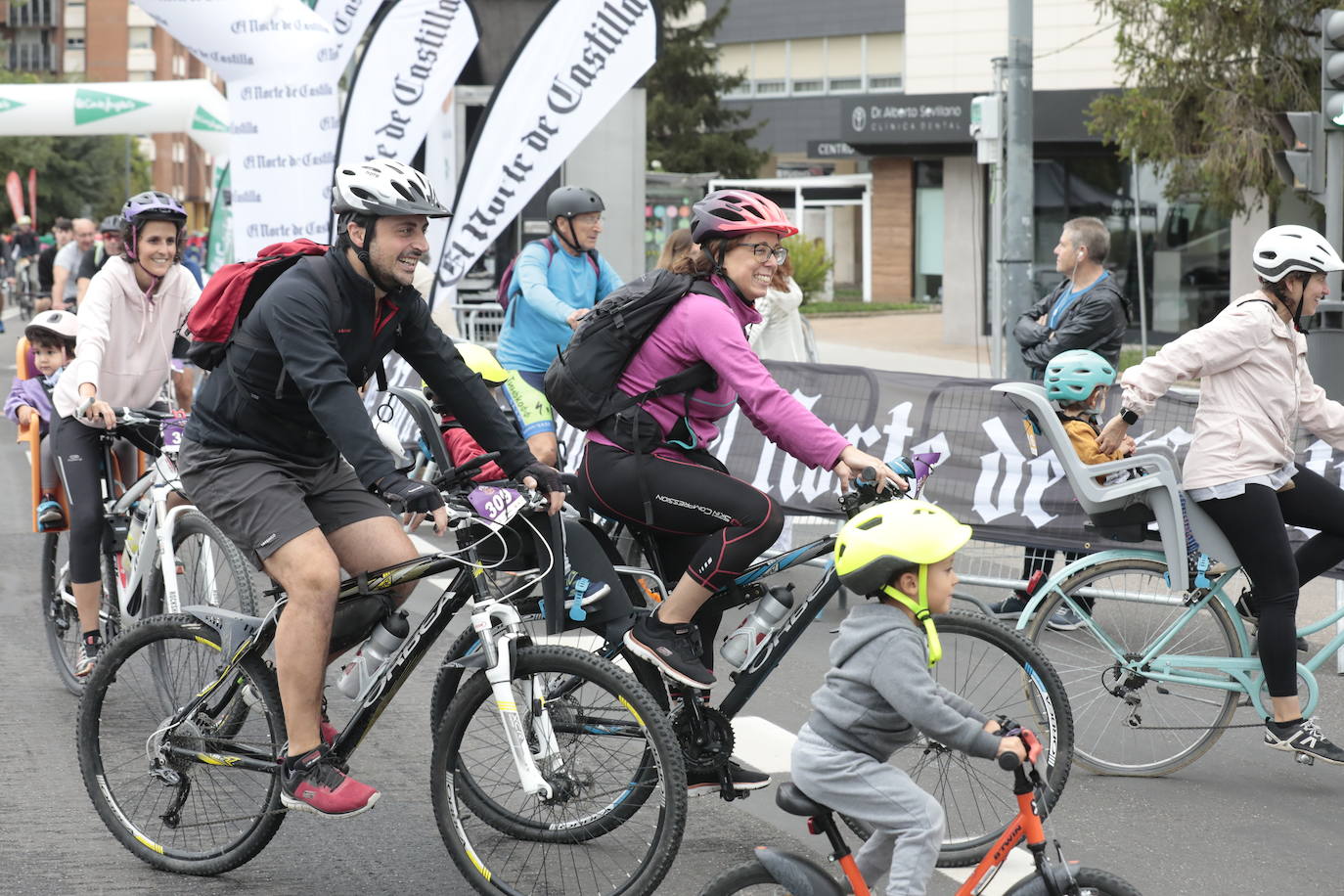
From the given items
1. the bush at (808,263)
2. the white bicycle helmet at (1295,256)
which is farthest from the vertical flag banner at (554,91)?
the bush at (808,263)

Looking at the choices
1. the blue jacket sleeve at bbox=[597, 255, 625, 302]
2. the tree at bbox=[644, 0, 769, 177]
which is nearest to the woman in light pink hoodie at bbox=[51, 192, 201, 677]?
the blue jacket sleeve at bbox=[597, 255, 625, 302]

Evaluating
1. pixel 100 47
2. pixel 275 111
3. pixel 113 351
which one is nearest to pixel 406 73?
pixel 275 111

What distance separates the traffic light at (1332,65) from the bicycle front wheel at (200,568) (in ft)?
22.6

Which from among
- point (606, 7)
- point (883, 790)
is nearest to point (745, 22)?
point (606, 7)

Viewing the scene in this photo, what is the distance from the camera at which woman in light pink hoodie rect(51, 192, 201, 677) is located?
666cm

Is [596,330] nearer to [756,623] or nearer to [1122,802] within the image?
[756,623]

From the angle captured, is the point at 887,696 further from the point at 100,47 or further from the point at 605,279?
the point at 100,47

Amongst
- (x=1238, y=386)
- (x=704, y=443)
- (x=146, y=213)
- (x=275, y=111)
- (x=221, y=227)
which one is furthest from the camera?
(x=221, y=227)

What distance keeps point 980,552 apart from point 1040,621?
2.02m

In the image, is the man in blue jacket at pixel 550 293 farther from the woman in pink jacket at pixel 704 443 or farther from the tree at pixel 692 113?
the tree at pixel 692 113

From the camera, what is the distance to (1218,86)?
19.0 m

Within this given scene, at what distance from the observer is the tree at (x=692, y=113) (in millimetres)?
48375

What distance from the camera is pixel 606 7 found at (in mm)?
12633

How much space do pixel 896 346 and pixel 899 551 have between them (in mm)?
23392
